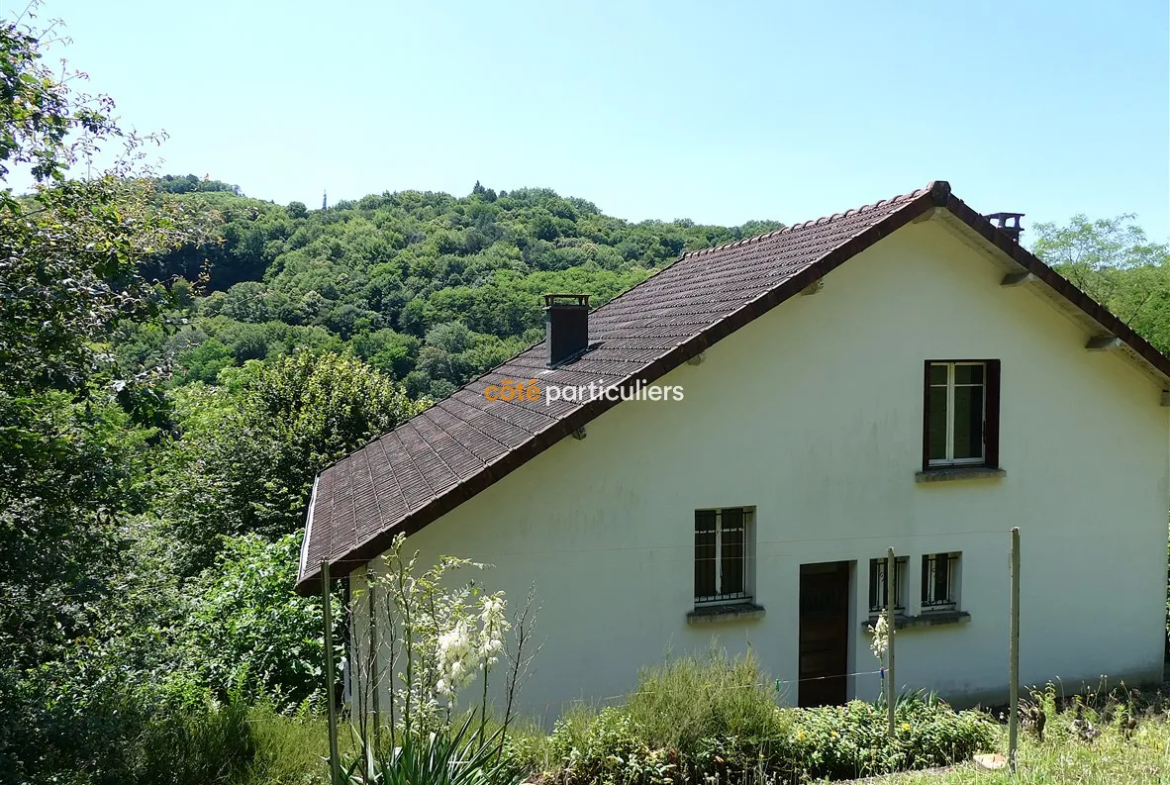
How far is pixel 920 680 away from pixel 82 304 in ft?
32.1

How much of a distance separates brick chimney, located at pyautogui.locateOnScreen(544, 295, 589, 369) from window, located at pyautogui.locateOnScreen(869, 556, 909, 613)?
4.80 meters

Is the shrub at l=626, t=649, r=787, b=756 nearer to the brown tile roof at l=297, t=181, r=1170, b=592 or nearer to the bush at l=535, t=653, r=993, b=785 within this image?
the bush at l=535, t=653, r=993, b=785

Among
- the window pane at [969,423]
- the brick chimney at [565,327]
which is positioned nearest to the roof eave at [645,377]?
the window pane at [969,423]

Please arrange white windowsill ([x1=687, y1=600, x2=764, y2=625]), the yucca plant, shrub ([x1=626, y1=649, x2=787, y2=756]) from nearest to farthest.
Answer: the yucca plant < shrub ([x1=626, y1=649, x2=787, y2=756]) < white windowsill ([x1=687, y1=600, x2=764, y2=625])

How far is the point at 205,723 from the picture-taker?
21.1ft

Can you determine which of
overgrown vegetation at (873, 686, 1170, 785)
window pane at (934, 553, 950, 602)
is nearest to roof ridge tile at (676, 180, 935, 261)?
window pane at (934, 553, 950, 602)

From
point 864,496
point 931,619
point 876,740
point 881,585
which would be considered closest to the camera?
point 876,740

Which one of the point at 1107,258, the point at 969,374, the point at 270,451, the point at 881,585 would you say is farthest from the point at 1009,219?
the point at 1107,258

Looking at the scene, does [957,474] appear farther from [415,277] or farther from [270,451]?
[415,277]

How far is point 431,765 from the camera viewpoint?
525cm

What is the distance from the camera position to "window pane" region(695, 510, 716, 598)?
977cm

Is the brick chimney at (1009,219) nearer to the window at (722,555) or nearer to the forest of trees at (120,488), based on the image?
the window at (722,555)

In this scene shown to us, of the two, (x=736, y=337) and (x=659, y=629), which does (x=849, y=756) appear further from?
(x=736, y=337)

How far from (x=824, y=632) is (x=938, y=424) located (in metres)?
3.00
